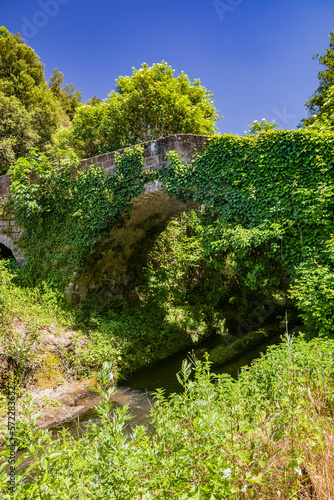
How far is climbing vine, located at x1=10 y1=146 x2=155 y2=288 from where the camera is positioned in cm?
732

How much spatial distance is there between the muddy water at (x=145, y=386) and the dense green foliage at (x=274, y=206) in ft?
6.92

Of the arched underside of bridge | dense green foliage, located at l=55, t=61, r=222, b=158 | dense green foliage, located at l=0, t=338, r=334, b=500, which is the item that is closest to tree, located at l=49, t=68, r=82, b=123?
dense green foliage, located at l=55, t=61, r=222, b=158

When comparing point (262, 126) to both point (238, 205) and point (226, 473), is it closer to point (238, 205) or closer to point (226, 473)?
point (238, 205)

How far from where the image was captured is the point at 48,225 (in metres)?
8.59

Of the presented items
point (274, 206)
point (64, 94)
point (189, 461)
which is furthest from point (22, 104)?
point (189, 461)

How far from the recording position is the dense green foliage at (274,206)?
476 centimetres

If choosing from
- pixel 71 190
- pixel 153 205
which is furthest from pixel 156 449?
pixel 71 190

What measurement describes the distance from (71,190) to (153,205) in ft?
7.25

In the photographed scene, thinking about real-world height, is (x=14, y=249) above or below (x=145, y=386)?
above

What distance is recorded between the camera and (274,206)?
5398mm

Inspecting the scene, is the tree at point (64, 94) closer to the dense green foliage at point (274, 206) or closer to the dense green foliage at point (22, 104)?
the dense green foliage at point (22, 104)

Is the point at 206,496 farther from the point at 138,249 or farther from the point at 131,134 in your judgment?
the point at 131,134

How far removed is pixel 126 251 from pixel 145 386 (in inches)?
170

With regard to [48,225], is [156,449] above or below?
below
